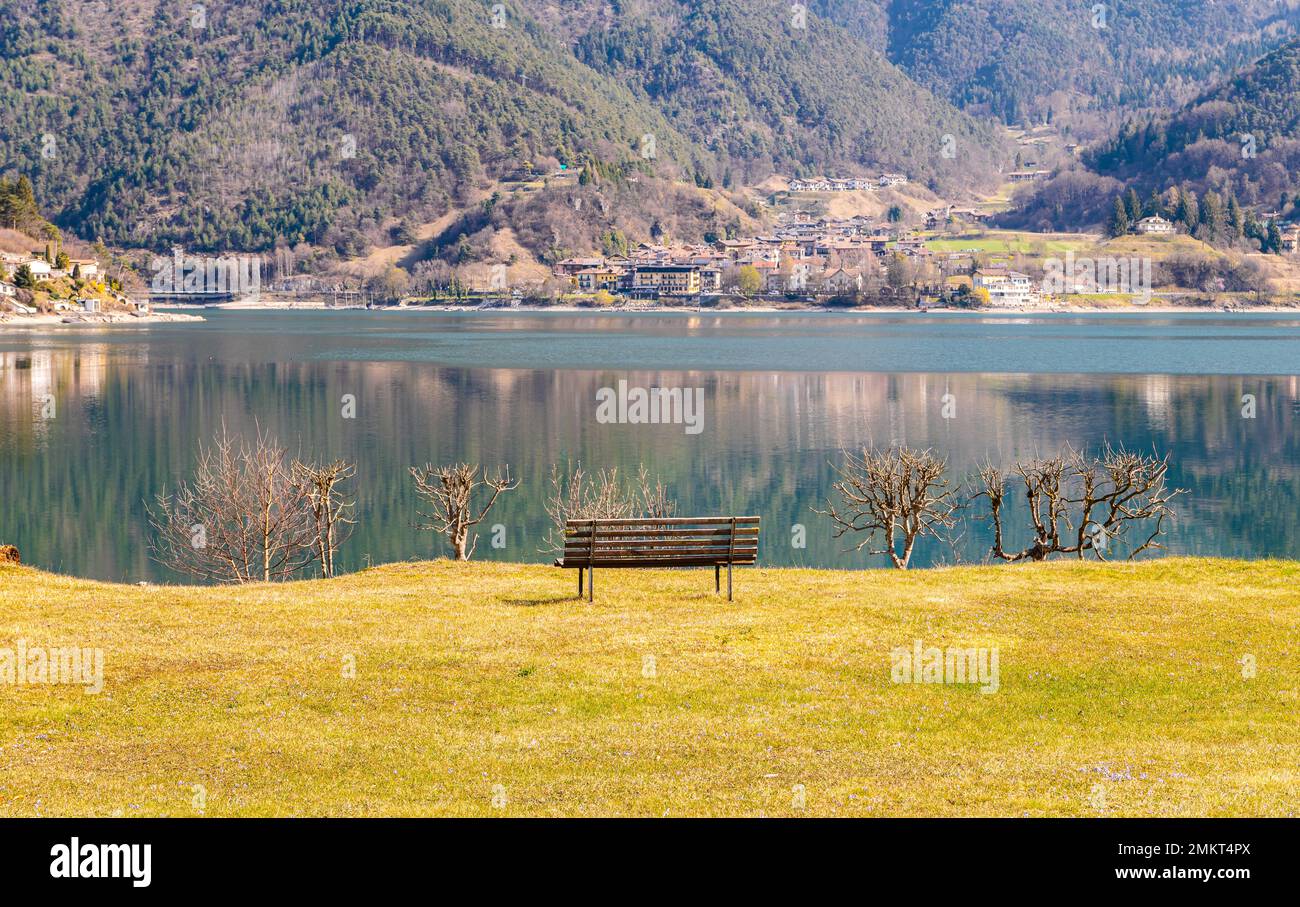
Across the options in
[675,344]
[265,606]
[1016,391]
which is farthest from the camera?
[675,344]

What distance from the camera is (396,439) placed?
220 feet

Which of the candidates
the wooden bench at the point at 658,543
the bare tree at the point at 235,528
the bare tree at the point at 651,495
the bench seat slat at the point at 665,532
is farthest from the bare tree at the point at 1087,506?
the bare tree at the point at 235,528

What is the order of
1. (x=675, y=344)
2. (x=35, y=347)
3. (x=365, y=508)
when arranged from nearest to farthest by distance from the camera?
1. (x=365, y=508)
2. (x=35, y=347)
3. (x=675, y=344)

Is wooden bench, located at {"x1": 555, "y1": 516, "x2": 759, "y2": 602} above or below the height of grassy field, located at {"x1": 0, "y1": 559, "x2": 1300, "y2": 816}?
above

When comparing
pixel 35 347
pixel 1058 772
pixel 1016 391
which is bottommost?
pixel 1058 772

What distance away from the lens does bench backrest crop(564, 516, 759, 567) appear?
19.4 metres

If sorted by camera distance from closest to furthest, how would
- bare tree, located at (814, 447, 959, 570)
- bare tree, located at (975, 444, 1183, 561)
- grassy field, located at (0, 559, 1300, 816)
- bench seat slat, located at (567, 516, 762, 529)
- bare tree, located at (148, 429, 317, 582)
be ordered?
grassy field, located at (0, 559, 1300, 816)
bench seat slat, located at (567, 516, 762, 529)
bare tree, located at (975, 444, 1183, 561)
bare tree, located at (814, 447, 959, 570)
bare tree, located at (148, 429, 317, 582)

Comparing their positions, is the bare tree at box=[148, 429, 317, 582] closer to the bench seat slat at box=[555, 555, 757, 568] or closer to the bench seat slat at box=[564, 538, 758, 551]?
the bench seat slat at box=[555, 555, 757, 568]

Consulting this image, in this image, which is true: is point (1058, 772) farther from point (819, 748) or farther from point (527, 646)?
point (527, 646)

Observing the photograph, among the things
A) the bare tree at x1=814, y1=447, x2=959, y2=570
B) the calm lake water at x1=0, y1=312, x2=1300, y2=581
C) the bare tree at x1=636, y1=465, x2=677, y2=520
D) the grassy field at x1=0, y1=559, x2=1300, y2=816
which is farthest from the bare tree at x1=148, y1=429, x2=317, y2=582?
the grassy field at x1=0, y1=559, x2=1300, y2=816

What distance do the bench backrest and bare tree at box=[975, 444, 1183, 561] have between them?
1157 centimetres
